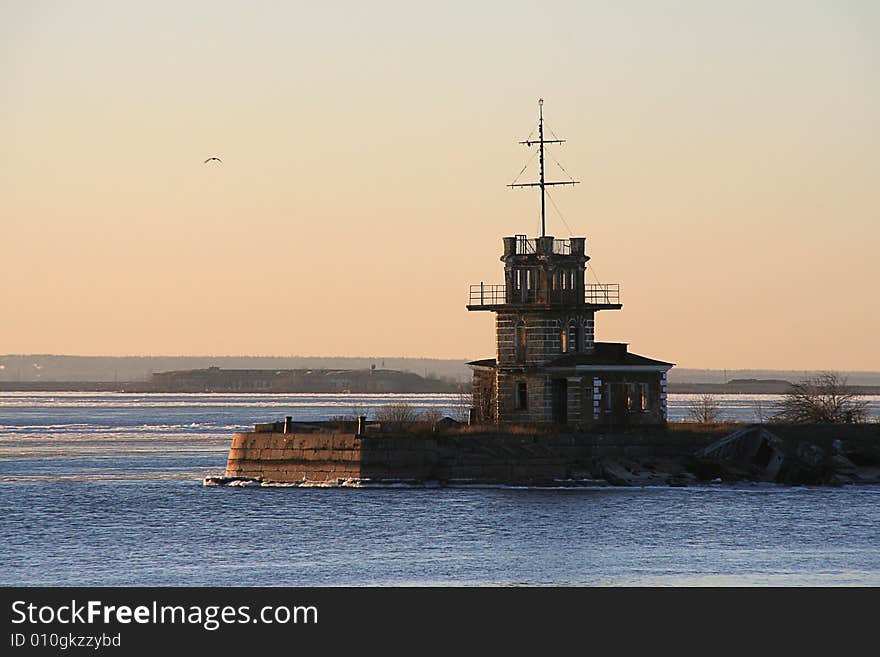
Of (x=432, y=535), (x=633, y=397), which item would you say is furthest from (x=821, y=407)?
(x=432, y=535)

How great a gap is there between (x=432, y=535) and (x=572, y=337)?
71.9 feet

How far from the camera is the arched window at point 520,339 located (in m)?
76.8

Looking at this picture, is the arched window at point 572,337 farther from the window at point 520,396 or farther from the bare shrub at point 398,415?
the bare shrub at point 398,415

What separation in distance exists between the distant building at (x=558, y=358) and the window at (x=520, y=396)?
41 millimetres

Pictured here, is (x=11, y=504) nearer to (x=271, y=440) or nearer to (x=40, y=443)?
(x=271, y=440)

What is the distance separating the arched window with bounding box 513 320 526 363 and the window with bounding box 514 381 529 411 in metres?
0.99

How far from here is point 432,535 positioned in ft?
186

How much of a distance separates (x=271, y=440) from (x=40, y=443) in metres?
57.0

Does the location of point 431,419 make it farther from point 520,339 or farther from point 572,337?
point 572,337

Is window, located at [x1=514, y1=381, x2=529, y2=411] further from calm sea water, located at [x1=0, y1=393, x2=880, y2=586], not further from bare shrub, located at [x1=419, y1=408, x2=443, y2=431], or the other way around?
calm sea water, located at [x1=0, y1=393, x2=880, y2=586]

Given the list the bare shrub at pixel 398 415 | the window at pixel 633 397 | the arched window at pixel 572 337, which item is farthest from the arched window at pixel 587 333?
the bare shrub at pixel 398 415

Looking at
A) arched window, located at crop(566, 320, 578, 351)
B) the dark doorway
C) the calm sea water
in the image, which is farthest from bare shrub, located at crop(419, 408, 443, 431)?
arched window, located at crop(566, 320, 578, 351)

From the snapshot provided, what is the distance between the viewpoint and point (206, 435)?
139250mm
